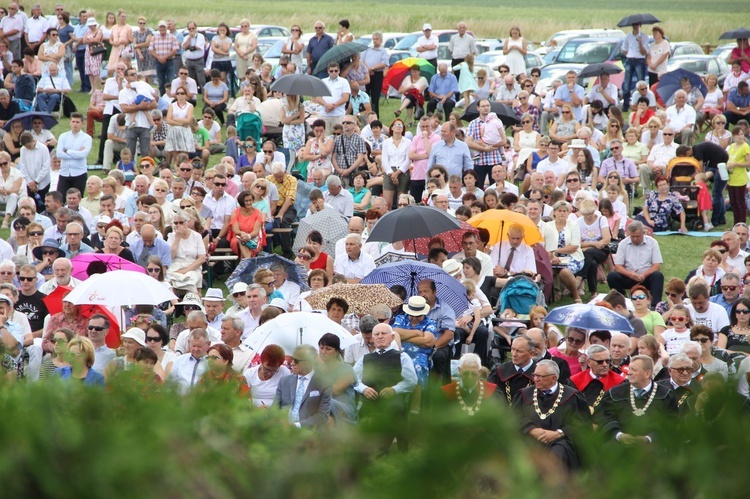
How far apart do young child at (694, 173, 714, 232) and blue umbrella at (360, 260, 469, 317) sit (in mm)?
7371

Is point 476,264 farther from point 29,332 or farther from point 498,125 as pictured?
point 498,125

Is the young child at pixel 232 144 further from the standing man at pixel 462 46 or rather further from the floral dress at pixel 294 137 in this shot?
the standing man at pixel 462 46

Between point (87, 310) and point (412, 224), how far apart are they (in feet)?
13.3

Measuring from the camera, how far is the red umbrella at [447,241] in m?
13.9

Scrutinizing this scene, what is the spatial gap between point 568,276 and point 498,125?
5.32 meters

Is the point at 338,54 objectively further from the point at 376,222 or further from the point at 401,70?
the point at 376,222

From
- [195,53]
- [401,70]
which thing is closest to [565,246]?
[401,70]

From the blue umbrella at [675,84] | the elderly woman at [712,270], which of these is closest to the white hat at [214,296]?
the elderly woman at [712,270]

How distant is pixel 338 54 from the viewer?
2312 cm

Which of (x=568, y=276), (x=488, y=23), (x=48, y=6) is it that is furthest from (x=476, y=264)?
(x=488, y=23)

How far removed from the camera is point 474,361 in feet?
30.3

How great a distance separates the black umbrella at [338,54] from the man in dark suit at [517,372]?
14216mm

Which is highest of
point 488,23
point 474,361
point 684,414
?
point 684,414

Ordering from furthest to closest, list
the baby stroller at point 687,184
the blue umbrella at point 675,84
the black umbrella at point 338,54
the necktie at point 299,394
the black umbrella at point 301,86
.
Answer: the blue umbrella at point 675,84
the black umbrella at point 338,54
the black umbrella at point 301,86
the baby stroller at point 687,184
the necktie at point 299,394
